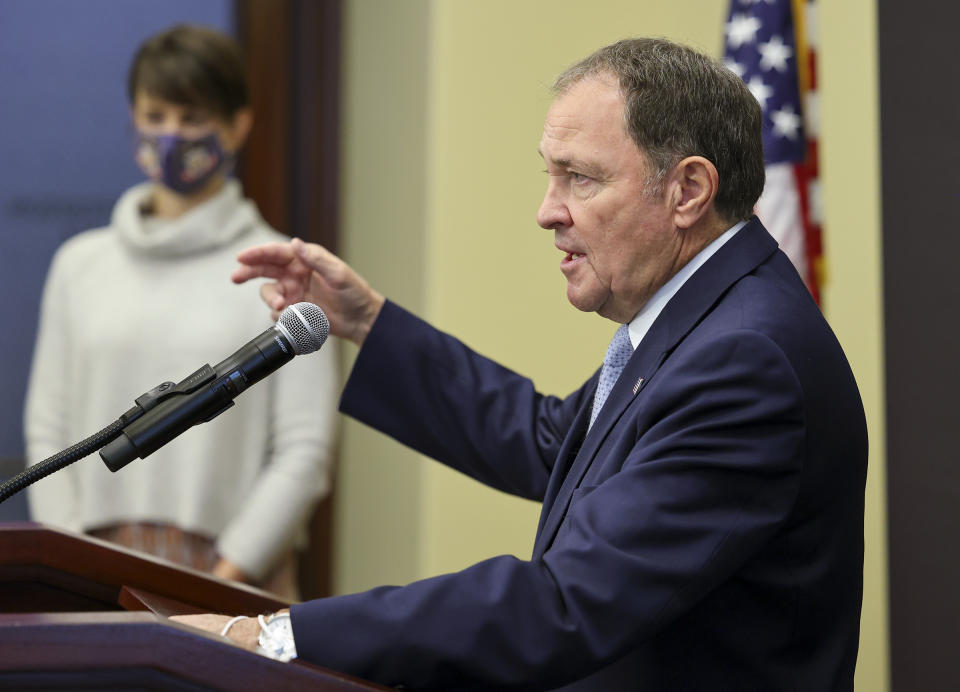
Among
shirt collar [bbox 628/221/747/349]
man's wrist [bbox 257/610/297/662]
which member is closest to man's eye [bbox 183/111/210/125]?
shirt collar [bbox 628/221/747/349]

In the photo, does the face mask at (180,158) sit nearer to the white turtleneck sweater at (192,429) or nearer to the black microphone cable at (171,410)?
the white turtleneck sweater at (192,429)

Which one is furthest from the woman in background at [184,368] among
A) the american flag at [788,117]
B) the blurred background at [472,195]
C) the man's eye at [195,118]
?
the american flag at [788,117]

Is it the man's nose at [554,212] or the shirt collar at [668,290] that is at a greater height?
the man's nose at [554,212]

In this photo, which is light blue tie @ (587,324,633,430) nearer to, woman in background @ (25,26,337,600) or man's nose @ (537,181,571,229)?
man's nose @ (537,181,571,229)

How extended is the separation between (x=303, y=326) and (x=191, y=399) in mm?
166

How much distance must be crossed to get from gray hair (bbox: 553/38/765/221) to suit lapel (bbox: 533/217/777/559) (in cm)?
6

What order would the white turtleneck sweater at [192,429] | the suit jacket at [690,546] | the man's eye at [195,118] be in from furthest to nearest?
the man's eye at [195,118] → the white turtleneck sweater at [192,429] → the suit jacket at [690,546]

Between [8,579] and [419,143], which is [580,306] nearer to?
[8,579]

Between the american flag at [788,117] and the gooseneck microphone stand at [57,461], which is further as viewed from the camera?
the american flag at [788,117]

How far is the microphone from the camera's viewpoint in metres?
1.29

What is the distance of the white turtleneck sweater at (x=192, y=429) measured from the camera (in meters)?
2.89

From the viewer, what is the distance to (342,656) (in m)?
1.26

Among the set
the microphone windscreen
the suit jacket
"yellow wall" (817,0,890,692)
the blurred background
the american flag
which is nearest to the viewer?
the suit jacket

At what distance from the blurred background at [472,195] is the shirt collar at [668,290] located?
0.94 meters
